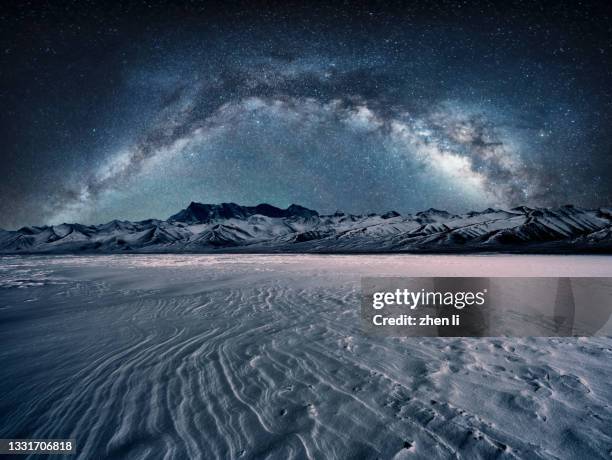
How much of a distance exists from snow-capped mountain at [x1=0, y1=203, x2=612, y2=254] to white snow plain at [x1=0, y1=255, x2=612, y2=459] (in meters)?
95.7

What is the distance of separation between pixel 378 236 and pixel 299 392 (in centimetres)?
13950

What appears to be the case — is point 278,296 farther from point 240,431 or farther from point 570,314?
point 570,314

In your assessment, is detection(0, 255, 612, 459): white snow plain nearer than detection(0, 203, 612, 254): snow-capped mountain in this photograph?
Yes

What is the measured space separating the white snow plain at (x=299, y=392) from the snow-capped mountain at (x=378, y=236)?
95.7m

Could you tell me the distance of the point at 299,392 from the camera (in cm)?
398

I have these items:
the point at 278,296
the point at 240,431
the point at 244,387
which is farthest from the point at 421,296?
the point at 240,431

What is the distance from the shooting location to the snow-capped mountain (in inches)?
4244

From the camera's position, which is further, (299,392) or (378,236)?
(378,236)

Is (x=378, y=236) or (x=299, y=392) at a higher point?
(x=299, y=392)

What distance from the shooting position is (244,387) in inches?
163

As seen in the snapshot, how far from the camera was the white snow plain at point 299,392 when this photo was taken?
303 centimetres

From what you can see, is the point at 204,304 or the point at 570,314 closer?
the point at 570,314

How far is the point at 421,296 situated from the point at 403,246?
369 feet

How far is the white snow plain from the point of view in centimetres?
303
